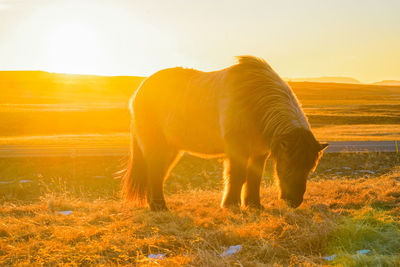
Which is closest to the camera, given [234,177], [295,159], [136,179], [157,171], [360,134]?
[295,159]

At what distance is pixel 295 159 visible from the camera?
547 centimetres

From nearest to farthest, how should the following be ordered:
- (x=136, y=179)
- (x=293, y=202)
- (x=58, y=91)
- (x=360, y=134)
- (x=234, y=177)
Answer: (x=293, y=202), (x=234, y=177), (x=136, y=179), (x=360, y=134), (x=58, y=91)

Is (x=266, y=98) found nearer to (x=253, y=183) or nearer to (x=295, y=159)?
(x=295, y=159)

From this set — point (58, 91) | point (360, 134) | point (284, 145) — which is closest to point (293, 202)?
point (284, 145)

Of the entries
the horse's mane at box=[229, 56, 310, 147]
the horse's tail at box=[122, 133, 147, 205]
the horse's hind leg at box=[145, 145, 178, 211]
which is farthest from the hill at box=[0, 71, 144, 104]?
the horse's mane at box=[229, 56, 310, 147]

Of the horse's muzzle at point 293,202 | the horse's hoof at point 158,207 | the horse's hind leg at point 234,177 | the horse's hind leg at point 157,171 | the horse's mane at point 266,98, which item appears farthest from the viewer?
the horse's hind leg at point 157,171

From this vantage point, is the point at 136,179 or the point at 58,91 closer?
the point at 136,179

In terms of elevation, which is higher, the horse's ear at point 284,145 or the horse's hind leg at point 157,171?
the horse's ear at point 284,145

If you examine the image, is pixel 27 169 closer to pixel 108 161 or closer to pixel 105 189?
pixel 108 161

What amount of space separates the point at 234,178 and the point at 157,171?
1724mm

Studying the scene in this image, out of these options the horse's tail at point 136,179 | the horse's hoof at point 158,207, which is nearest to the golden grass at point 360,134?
the horse's tail at point 136,179

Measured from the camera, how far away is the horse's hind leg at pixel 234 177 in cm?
609

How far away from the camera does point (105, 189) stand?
12.7 meters

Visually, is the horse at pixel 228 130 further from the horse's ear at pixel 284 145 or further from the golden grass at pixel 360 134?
the golden grass at pixel 360 134
